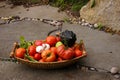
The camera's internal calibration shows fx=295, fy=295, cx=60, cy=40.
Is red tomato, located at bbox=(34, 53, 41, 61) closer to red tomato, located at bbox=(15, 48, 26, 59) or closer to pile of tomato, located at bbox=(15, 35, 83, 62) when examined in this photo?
pile of tomato, located at bbox=(15, 35, 83, 62)

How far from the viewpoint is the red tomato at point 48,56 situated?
3416 mm

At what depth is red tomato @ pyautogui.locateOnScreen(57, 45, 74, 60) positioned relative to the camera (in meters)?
3.40

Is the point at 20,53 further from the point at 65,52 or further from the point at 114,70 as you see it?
the point at 114,70

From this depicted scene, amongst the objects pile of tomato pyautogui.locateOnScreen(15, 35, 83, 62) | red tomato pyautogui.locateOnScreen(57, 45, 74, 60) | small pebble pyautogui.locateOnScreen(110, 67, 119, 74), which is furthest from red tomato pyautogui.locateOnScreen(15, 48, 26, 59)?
small pebble pyautogui.locateOnScreen(110, 67, 119, 74)

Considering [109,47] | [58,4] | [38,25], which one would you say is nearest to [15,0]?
[58,4]

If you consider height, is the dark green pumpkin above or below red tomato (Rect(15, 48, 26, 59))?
above

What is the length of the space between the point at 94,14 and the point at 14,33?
1.39 meters

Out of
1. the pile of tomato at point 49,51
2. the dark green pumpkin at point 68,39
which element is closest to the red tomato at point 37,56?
the pile of tomato at point 49,51

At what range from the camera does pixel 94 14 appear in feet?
16.5

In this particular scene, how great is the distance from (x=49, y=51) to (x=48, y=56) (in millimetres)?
61

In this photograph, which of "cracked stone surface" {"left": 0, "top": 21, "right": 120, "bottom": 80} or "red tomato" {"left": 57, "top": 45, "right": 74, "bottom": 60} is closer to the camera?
"red tomato" {"left": 57, "top": 45, "right": 74, "bottom": 60}

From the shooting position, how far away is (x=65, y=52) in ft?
11.3

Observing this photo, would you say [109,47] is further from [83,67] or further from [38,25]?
[38,25]

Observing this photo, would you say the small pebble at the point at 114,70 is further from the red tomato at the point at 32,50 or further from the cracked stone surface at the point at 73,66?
the red tomato at the point at 32,50
